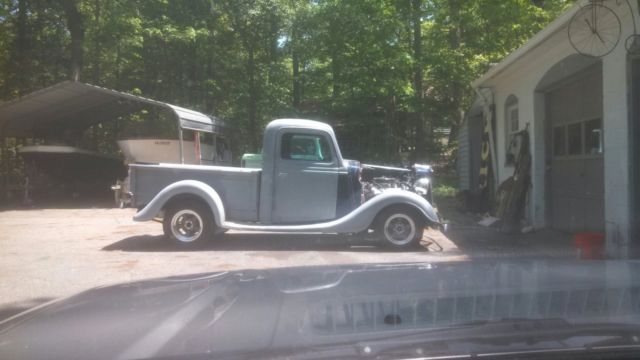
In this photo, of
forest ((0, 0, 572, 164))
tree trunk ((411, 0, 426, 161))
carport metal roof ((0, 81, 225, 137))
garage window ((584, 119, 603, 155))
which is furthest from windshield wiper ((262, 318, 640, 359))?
tree trunk ((411, 0, 426, 161))

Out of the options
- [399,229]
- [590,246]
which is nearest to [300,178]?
[399,229]

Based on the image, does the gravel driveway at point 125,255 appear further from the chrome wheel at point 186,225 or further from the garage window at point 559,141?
the garage window at point 559,141

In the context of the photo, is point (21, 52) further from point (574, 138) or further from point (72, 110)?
point (574, 138)

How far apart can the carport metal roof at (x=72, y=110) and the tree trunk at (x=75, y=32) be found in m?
2.01

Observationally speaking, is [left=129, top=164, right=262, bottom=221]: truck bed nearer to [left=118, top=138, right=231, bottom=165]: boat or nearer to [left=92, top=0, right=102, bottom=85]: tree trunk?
[left=118, top=138, right=231, bottom=165]: boat

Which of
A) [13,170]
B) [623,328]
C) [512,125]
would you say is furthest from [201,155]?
[623,328]

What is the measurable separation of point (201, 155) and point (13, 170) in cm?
789

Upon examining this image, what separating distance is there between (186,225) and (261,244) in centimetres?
138

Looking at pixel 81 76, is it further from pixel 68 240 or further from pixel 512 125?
pixel 512 125

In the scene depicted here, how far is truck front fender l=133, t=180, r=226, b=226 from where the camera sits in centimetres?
1010

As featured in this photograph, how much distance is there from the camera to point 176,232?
10.4 m

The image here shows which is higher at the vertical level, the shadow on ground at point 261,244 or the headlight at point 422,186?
the headlight at point 422,186

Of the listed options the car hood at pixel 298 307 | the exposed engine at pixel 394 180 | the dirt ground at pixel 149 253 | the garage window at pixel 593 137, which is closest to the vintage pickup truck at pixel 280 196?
the dirt ground at pixel 149 253

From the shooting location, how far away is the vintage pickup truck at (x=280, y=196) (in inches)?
397
